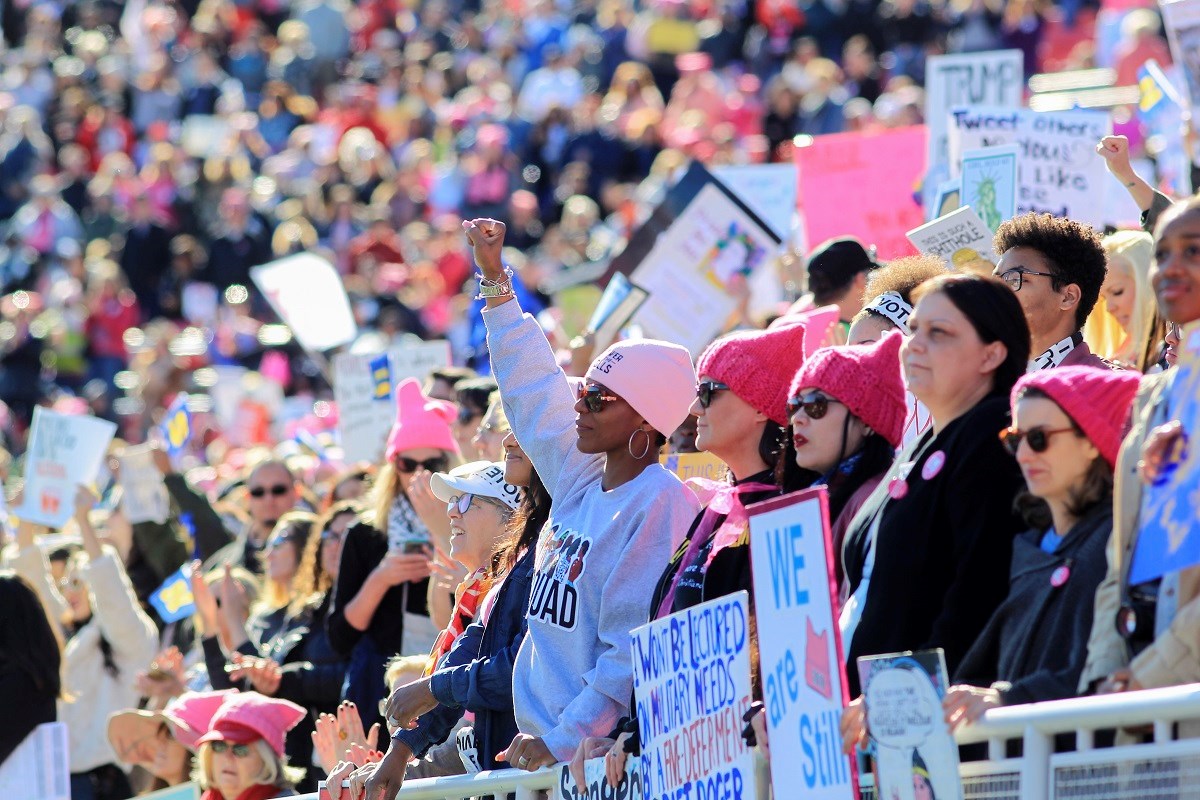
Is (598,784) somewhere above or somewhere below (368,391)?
below

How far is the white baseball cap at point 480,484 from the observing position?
6.57 metres

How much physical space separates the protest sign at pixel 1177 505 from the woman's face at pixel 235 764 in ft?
13.6

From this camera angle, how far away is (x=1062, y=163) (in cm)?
810

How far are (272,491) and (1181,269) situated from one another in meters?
6.09

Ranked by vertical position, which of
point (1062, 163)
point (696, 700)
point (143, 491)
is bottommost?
point (696, 700)

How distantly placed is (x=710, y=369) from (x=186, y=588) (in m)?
4.79

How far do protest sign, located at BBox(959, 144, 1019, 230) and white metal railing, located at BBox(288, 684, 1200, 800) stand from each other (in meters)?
3.84

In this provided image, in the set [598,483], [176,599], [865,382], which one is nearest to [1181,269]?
[865,382]

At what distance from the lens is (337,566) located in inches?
316

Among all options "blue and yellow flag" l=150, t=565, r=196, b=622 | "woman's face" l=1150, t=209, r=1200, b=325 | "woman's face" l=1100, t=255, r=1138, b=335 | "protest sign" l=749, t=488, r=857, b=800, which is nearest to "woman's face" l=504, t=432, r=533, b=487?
"woman's face" l=1100, t=255, r=1138, b=335

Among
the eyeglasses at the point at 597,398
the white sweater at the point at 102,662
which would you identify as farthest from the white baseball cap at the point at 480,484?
the white sweater at the point at 102,662

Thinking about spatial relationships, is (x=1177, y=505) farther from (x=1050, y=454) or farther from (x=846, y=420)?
(x=846, y=420)

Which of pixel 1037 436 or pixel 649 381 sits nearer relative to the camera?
pixel 1037 436

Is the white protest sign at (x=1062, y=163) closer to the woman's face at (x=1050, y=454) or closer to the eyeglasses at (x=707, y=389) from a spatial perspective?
the eyeglasses at (x=707, y=389)
